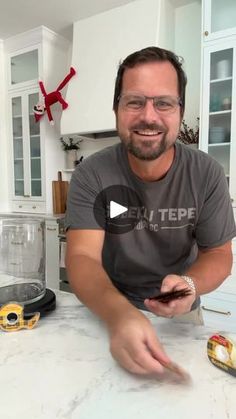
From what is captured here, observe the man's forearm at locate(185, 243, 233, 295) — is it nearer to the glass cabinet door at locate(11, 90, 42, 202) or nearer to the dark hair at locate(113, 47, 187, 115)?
the dark hair at locate(113, 47, 187, 115)

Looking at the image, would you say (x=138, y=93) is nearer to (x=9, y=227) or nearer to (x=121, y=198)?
(x=121, y=198)

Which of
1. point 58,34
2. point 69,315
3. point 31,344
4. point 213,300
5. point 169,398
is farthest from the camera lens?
point 58,34

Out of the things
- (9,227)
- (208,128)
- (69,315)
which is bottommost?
(69,315)

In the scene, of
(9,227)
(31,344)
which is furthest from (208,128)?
(31,344)

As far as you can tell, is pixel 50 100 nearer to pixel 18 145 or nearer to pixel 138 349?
pixel 18 145

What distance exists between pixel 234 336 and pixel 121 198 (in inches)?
20.4

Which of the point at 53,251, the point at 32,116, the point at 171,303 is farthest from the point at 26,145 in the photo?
the point at 171,303

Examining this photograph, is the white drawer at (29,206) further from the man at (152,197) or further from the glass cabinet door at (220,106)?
the man at (152,197)

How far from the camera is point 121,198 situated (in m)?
0.95

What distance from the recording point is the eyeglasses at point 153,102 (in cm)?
86

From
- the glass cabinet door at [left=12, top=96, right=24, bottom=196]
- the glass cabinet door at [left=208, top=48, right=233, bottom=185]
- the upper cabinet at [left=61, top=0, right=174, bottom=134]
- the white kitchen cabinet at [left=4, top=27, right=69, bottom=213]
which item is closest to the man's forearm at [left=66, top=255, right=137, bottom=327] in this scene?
the glass cabinet door at [left=208, top=48, right=233, bottom=185]

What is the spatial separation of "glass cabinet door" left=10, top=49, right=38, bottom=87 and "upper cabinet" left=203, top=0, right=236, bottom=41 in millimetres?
1628

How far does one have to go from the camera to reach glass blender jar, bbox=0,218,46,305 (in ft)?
3.24

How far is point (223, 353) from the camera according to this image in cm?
53
